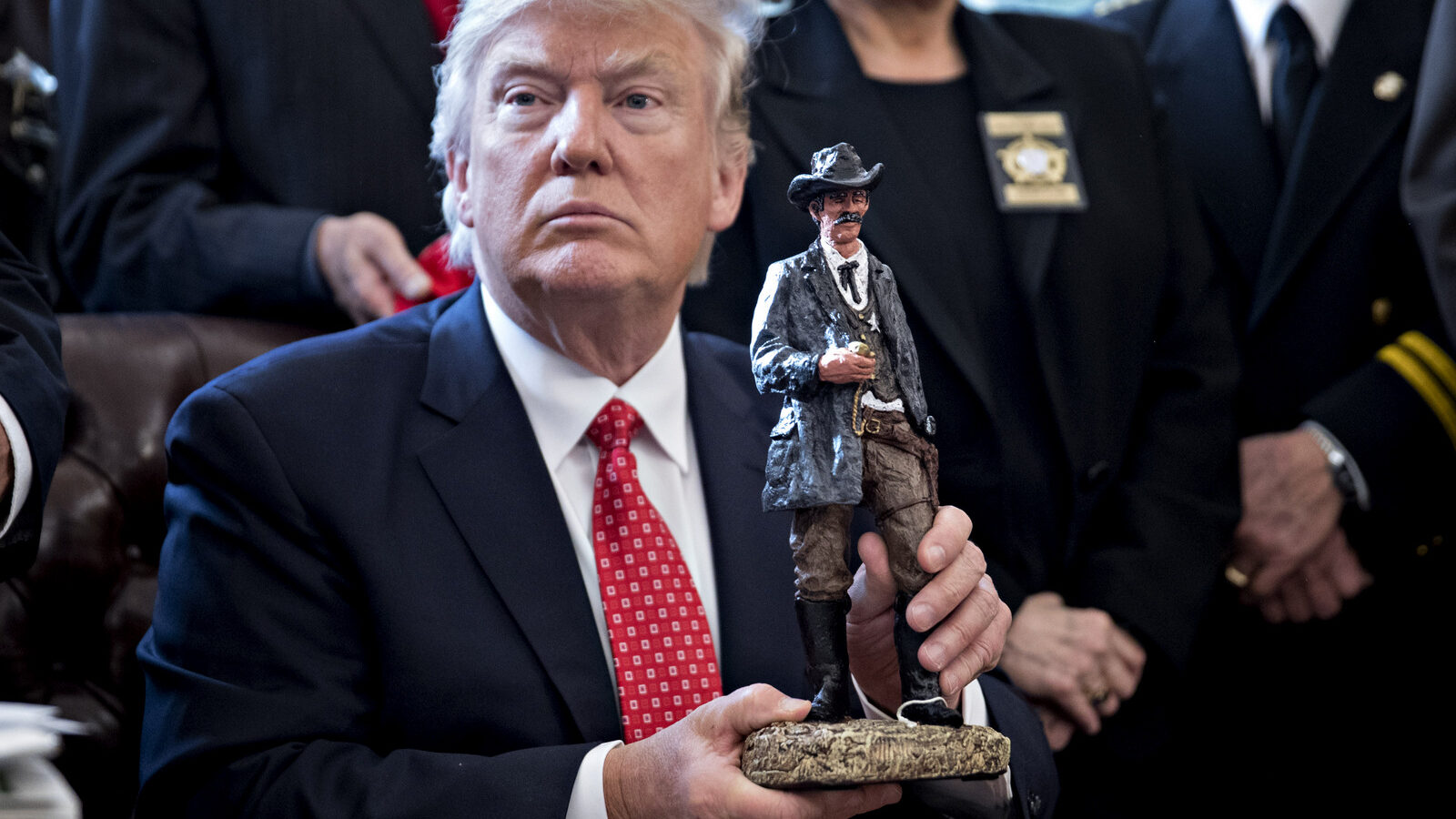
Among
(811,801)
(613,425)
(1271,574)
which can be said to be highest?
(613,425)

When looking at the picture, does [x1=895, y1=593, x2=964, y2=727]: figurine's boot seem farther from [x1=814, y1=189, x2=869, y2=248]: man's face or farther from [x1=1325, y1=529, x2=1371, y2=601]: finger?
[x1=1325, y1=529, x2=1371, y2=601]: finger

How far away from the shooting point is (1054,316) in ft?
6.70

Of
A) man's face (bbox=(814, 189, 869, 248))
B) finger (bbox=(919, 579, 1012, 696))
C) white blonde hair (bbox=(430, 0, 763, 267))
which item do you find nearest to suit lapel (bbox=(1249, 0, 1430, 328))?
white blonde hair (bbox=(430, 0, 763, 267))

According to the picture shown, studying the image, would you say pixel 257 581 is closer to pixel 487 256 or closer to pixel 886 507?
pixel 487 256

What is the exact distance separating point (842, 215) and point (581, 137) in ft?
1.25

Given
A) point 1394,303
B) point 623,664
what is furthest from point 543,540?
point 1394,303

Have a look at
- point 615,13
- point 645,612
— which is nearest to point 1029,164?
point 615,13

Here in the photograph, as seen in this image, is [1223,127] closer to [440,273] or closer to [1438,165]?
[1438,165]

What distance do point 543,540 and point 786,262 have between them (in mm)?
503

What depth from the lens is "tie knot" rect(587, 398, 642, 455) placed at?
1.63 meters

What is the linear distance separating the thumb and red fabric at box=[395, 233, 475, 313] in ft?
3.30

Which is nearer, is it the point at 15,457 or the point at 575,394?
the point at 15,457

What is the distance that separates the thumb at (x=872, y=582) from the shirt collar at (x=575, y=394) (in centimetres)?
38

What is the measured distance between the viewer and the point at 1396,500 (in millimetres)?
2418
